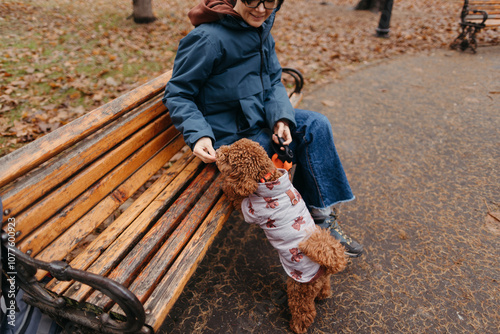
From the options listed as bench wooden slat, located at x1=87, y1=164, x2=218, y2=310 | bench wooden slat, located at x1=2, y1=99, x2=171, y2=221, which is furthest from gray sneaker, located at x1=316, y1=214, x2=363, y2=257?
bench wooden slat, located at x1=2, y1=99, x2=171, y2=221

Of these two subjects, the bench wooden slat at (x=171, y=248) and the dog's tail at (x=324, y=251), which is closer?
the bench wooden slat at (x=171, y=248)

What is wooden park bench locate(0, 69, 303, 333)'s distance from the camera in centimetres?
146

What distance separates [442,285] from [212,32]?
2.59m

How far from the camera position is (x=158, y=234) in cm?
191

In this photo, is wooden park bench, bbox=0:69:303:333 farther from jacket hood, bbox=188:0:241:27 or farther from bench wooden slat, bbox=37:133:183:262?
jacket hood, bbox=188:0:241:27

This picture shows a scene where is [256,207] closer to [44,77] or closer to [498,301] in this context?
[498,301]

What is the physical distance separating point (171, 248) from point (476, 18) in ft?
26.0

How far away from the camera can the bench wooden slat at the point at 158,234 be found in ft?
5.42

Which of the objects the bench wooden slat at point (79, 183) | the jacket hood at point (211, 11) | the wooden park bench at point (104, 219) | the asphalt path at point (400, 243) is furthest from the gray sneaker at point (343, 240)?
the jacket hood at point (211, 11)

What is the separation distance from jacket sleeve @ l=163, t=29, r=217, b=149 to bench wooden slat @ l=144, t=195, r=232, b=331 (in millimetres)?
532

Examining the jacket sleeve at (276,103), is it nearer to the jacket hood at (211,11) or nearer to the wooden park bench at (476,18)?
the jacket hood at (211,11)

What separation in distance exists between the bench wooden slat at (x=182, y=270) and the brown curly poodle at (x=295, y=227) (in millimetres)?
226

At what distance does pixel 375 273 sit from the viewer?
2.47 metres

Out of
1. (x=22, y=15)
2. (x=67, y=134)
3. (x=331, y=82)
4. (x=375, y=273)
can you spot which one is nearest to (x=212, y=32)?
(x=67, y=134)
